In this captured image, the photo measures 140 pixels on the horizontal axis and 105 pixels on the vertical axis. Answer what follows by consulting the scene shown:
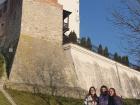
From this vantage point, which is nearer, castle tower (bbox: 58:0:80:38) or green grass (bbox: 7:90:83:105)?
green grass (bbox: 7:90:83:105)

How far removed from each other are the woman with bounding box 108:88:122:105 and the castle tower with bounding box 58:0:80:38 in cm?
4097

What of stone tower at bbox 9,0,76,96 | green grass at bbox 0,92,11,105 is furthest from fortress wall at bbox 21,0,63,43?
green grass at bbox 0,92,11,105

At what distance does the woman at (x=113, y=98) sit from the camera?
1154cm

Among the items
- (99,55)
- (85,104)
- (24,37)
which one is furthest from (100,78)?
(85,104)

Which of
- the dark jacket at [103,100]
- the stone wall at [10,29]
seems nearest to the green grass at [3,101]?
the stone wall at [10,29]

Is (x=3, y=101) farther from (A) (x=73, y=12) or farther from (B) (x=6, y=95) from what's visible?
(A) (x=73, y=12)

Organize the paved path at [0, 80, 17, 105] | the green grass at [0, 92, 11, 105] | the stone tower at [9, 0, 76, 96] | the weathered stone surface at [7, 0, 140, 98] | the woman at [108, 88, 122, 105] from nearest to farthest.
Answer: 1. the woman at [108, 88, 122, 105]
2. the green grass at [0, 92, 11, 105]
3. the paved path at [0, 80, 17, 105]
4. the weathered stone surface at [7, 0, 140, 98]
5. the stone tower at [9, 0, 76, 96]

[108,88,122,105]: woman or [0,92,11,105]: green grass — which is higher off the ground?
[108,88,122,105]: woman

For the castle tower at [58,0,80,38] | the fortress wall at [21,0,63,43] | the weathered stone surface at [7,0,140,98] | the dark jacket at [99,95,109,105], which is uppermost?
the castle tower at [58,0,80,38]

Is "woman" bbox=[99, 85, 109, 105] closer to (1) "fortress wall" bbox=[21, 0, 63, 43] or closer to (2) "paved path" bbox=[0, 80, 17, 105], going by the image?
(2) "paved path" bbox=[0, 80, 17, 105]

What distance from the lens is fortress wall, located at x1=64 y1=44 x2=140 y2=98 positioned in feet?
122

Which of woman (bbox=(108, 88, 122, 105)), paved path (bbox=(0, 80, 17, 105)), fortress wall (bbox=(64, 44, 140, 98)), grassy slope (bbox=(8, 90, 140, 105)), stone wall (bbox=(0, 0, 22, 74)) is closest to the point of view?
woman (bbox=(108, 88, 122, 105))

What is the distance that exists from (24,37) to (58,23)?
13.0 feet

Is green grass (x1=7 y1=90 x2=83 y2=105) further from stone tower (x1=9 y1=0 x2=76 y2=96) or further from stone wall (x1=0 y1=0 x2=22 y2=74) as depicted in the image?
stone wall (x1=0 y1=0 x2=22 y2=74)
